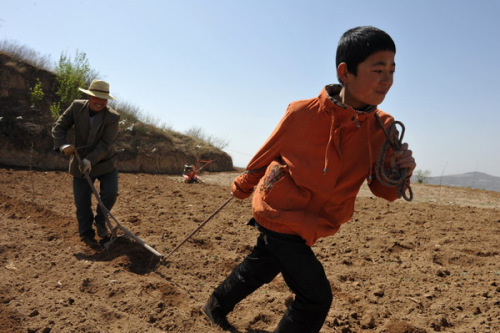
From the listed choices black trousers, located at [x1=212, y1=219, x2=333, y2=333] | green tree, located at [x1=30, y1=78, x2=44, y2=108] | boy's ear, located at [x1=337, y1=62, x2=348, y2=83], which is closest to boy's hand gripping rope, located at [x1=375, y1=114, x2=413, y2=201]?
boy's ear, located at [x1=337, y1=62, x2=348, y2=83]

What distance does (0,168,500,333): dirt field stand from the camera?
3197mm

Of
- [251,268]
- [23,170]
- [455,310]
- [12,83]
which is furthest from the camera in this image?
[12,83]

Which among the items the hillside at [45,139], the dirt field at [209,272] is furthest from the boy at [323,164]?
the hillside at [45,139]

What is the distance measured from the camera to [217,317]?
312cm

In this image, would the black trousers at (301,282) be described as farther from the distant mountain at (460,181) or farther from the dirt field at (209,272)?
the distant mountain at (460,181)

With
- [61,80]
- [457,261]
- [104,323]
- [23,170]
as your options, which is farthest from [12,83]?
[457,261]

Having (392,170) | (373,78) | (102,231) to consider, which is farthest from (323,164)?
(102,231)

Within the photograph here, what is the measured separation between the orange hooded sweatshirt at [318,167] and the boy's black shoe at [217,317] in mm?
981

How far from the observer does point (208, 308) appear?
3.16m

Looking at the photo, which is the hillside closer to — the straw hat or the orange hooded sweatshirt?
the straw hat

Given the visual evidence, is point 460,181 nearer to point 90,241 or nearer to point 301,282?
point 90,241

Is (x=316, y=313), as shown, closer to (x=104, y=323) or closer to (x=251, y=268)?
(x=251, y=268)

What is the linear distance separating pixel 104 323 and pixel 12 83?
35.6 feet

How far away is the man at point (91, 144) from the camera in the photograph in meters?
4.86
